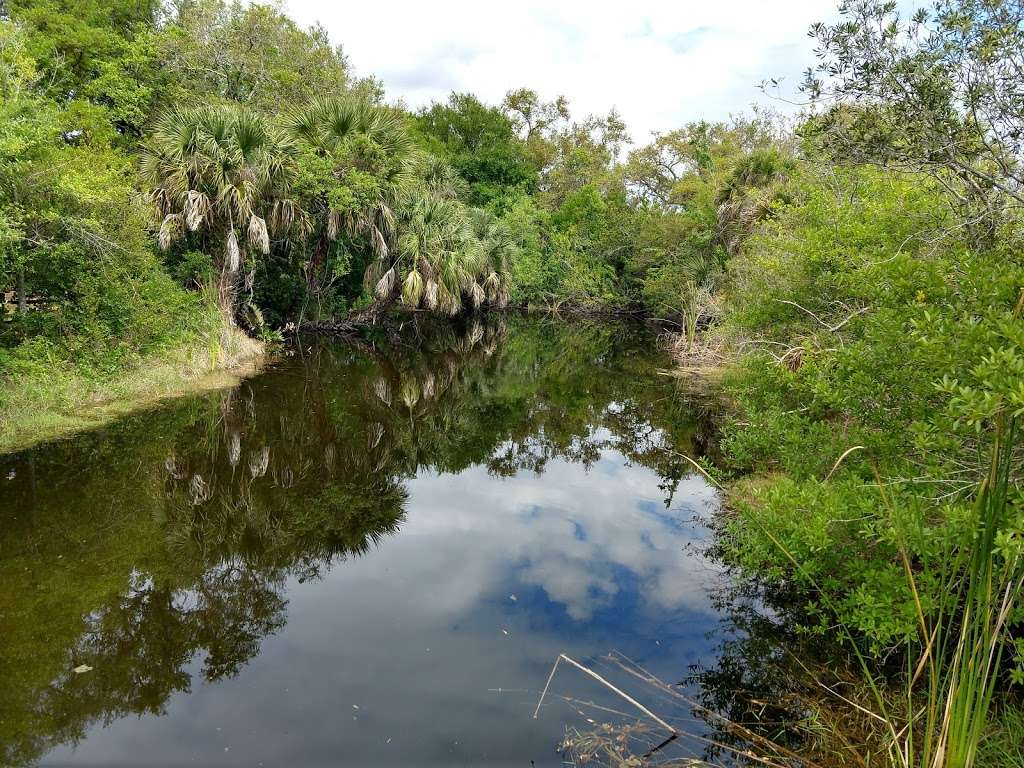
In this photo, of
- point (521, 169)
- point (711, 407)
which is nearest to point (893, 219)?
point (711, 407)

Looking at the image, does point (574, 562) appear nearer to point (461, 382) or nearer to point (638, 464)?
point (638, 464)

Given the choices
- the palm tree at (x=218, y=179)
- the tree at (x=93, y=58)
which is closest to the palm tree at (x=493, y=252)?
the palm tree at (x=218, y=179)

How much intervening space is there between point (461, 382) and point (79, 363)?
28.7 ft

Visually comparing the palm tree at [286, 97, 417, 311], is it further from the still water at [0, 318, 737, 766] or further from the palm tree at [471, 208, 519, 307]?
the palm tree at [471, 208, 519, 307]

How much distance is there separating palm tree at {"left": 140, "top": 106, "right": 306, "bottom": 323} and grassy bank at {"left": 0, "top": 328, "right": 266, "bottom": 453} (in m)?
1.79

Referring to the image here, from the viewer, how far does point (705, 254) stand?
25375 millimetres

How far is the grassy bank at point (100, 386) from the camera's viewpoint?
384 inches

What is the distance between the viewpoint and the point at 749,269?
1634 centimetres

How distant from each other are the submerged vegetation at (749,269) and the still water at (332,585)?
44.7 inches

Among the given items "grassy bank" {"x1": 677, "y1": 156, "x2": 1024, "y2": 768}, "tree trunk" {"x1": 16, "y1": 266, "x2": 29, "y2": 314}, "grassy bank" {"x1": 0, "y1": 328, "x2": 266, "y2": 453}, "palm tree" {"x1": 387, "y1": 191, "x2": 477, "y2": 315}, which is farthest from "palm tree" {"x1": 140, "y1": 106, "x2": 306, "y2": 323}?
"grassy bank" {"x1": 677, "y1": 156, "x2": 1024, "y2": 768}

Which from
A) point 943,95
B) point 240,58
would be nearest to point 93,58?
point 240,58

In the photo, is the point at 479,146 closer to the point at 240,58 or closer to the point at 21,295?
the point at 240,58

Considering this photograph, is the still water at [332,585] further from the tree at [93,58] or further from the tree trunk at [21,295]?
the tree at [93,58]

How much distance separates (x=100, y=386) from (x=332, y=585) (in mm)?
8023
